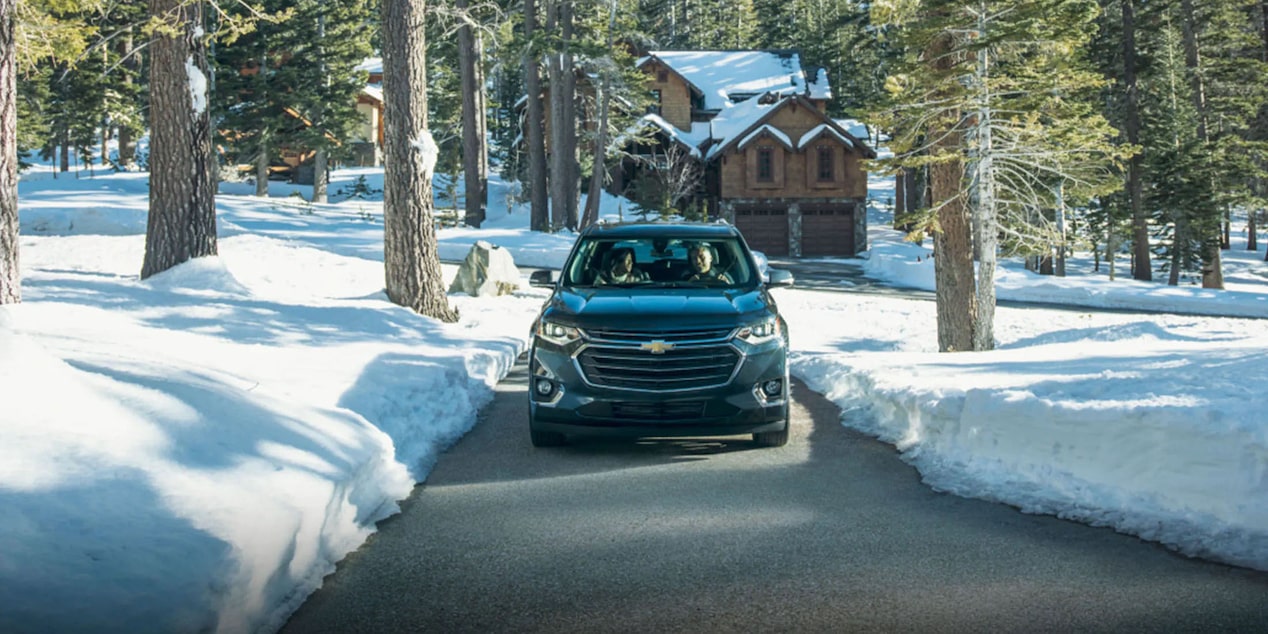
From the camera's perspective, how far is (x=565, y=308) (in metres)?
8.48

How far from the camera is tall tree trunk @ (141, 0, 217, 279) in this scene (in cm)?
1597

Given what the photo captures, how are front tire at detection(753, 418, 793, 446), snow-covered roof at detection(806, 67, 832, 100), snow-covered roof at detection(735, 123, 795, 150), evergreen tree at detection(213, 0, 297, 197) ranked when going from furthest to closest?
snow-covered roof at detection(806, 67, 832, 100)
snow-covered roof at detection(735, 123, 795, 150)
evergreen tree at detection(213, 0, 297, 197)
front tire at detection(753, 418, 793, 446)

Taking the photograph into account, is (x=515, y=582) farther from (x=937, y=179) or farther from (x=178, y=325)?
(x=937, y=179)

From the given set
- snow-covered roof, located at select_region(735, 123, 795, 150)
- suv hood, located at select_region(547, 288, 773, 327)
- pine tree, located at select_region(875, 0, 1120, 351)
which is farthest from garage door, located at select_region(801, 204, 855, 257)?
suv hood, located at select_region(547, 288, 773, 327)

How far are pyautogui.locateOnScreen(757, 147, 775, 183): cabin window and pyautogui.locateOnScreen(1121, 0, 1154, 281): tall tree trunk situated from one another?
16.9 m

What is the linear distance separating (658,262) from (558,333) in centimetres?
172

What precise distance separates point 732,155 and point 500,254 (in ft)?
100.0

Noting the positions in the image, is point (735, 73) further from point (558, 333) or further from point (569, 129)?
point (558, 333)

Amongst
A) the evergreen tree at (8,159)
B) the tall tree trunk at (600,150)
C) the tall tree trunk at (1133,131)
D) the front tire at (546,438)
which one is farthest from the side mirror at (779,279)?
the tall tree trunk at (1133,131)

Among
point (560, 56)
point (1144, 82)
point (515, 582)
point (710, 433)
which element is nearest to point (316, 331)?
point (710, 433)

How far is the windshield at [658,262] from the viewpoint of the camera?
951 centimetres

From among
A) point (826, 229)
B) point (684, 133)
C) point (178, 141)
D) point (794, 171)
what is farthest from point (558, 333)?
point (684, 133)

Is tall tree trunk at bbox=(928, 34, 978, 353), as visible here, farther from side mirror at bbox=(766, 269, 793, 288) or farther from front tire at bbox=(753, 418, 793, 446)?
front tire at bbox=(753, 418, 793, 446)

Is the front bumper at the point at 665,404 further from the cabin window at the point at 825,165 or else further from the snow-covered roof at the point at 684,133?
the cabin window at the point at 825,165
